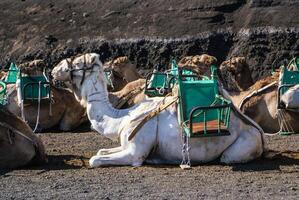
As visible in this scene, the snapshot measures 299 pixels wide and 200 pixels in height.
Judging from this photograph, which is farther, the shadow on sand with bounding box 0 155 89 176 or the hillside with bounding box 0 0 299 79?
the hillside with bounding box 0 0 299 79

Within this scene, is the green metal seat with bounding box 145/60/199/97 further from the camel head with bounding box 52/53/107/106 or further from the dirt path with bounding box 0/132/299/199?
the dirt path with bounding box 0/132/299/199

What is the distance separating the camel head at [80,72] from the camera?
9.37m

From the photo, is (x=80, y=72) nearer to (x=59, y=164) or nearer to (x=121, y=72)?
(x=59, y=164)

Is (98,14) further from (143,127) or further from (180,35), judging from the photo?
(143,127)

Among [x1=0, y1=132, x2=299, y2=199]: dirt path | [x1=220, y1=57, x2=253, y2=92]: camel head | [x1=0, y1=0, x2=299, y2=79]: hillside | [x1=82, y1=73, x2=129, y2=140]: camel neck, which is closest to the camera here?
[x1=0, y1=132, x2=299, y2=199]: dirt path

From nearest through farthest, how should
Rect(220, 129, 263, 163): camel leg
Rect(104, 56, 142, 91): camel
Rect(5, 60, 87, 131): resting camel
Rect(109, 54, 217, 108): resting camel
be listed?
Rect(220, 129, 263, 163): camel leg
Rect(109, 54, 217, 108): resting camel
Rect(5, 60, 87, 131): resting camel
Rect(104, 56, 142, 91): camel

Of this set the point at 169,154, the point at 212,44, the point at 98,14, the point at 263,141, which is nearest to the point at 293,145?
the point at 263,141

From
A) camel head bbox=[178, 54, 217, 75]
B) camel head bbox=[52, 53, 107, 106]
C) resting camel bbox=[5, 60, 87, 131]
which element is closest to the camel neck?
camel head bbox=[52, 53, 107, 106]

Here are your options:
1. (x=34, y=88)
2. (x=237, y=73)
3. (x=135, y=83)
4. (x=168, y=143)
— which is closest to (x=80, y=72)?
(x=168, y=143)

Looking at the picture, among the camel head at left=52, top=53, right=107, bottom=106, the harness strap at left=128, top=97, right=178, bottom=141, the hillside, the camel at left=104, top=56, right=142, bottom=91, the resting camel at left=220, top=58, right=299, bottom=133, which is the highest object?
the camel head at left=52, top=53, right=107, bottom=106

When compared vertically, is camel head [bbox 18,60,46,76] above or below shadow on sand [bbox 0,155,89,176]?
below

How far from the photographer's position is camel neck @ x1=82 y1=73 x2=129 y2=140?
932 centimetres

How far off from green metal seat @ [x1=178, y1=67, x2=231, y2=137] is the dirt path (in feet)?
1.39

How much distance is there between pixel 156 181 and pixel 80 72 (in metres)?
2.03
